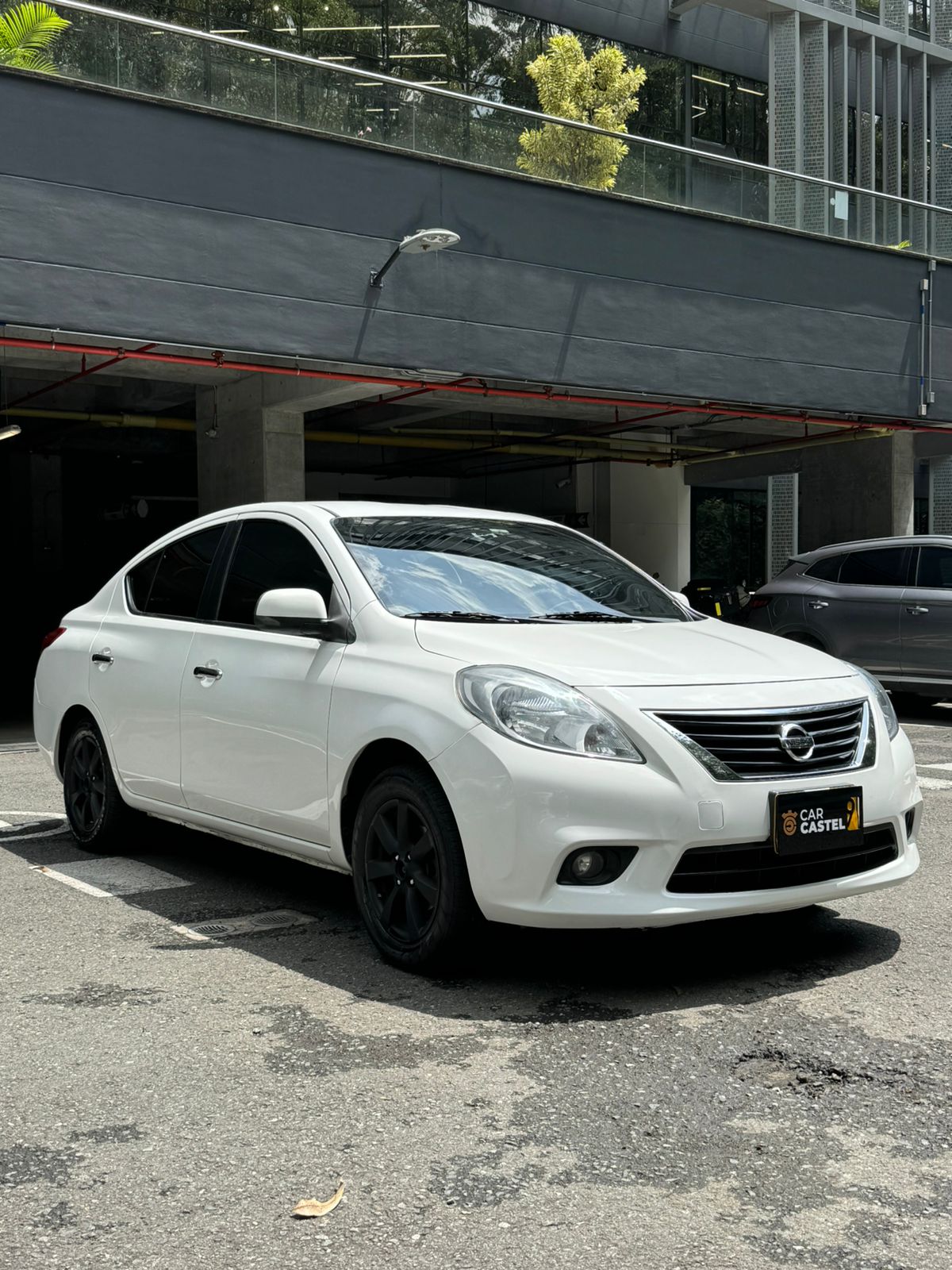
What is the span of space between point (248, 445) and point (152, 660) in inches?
460

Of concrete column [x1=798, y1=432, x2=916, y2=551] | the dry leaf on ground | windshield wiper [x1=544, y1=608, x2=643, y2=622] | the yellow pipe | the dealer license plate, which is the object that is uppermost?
the yellow pipe

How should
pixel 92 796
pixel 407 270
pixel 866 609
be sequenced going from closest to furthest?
pixel 92 796 < pixel 866 609 < pixel 407 270

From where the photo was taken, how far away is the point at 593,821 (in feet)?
14.5

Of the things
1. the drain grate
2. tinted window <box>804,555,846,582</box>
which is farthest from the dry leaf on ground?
tinted window <box>804,555,846,582</box>

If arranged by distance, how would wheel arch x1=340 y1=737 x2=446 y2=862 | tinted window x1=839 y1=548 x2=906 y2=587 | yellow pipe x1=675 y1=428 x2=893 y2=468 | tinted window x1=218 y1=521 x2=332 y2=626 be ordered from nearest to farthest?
1. wheel arch x1=340 y1=737 x2=446 y2=862
2. tinted window x1=218 y1=521 x2=332 y2=626
3. tinted window x1=839 y1=548 x2=906 y2=587
4. yellow pipe x1=675 y1=428 x2=893 y2=468

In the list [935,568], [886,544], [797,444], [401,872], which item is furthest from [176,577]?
[797,444]

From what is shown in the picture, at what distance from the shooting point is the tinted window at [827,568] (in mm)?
14305

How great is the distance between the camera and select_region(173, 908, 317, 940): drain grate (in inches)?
217

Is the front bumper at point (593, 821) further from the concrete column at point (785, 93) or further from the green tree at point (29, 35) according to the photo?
the concrete column at point (785, 93)

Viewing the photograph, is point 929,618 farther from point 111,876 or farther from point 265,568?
point 111,876

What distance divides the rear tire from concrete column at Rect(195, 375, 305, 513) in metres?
10.3

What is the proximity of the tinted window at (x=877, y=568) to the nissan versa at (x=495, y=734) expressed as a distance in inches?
320

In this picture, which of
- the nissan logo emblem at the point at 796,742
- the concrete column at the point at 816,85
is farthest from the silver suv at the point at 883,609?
the concrete column at the point at 816,85

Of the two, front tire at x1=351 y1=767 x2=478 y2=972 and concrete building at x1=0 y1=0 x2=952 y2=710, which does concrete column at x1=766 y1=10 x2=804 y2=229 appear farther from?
front tire at x1=351 y1=767 x2=478 y2=972
